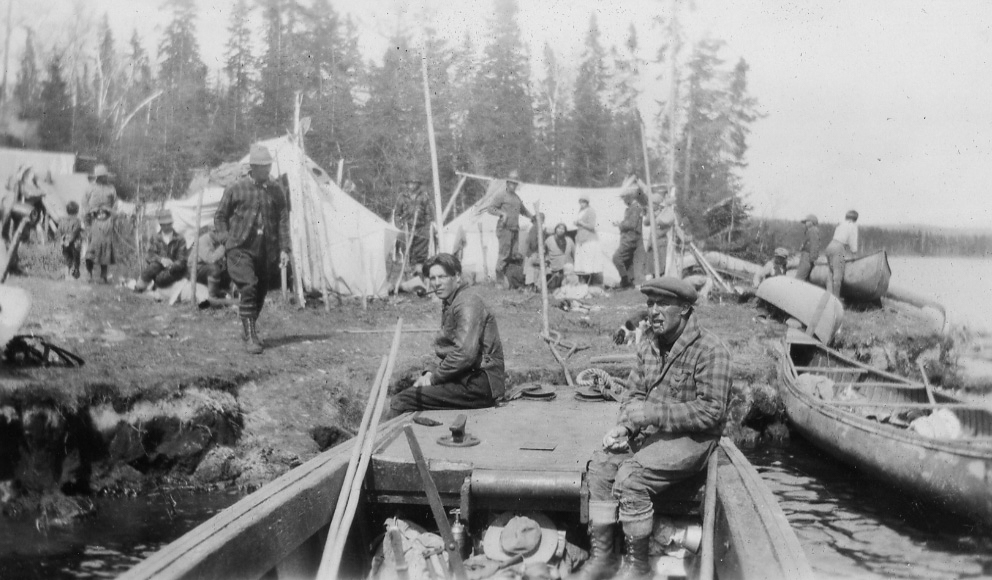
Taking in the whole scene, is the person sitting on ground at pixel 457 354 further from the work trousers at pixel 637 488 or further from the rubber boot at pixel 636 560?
the rubber boot at pixel 636 560

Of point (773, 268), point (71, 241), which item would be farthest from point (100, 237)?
point (773, 268)

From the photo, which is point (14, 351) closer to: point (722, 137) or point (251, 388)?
point (251, 388)

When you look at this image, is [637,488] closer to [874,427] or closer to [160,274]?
[874,427]

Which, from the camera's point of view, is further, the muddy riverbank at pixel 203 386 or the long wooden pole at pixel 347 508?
the muddy riverbank at pixel 203 386


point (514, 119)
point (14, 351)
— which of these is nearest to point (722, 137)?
point (514, 119)

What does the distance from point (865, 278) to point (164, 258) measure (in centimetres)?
1286

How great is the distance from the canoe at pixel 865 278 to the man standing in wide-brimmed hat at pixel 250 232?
36.2ft

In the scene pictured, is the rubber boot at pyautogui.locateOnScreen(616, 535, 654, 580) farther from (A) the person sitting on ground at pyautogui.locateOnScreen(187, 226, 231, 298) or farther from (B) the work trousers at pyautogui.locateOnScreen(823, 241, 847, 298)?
(B) the work trousers at pyautogui.locateOnScreen(823, 241, 847, 298)

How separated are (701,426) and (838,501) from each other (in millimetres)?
5436

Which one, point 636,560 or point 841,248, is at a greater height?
point 841,248

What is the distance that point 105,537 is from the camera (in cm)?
632

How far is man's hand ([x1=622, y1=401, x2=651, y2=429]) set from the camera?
3.84m

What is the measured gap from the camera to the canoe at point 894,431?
21.0 ft

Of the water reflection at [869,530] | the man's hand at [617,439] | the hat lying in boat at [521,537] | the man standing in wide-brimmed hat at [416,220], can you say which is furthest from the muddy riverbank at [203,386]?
the man's hand at [617,439]
